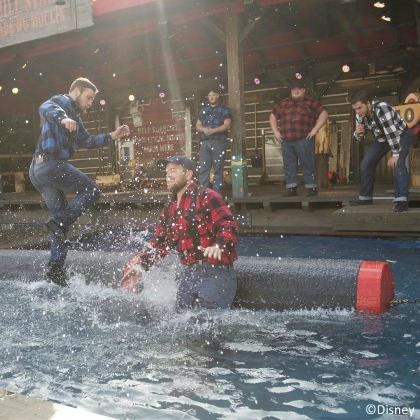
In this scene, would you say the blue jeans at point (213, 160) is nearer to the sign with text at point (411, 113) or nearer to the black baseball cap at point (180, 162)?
the sign with text at point (411, 113)

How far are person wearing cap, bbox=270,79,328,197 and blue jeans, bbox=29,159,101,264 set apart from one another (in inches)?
163

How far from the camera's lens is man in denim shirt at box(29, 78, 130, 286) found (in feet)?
17.1

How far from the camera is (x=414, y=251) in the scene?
7098 mm

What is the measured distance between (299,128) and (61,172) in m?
4.55

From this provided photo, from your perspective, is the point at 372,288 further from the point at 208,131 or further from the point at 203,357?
the point at 208,131

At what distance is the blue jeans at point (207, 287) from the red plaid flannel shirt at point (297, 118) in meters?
4.66

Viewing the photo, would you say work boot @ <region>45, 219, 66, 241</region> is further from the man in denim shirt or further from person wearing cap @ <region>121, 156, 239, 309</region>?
person wearing cap @ <region>121, 156, 239, 309</region>

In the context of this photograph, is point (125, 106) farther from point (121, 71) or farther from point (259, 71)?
point (259, 71)

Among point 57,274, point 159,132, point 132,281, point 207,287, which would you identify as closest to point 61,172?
point 57,274

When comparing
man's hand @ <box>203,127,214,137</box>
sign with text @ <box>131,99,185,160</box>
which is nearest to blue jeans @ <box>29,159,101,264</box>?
man's hand @ <box>203,127,214,137</box>

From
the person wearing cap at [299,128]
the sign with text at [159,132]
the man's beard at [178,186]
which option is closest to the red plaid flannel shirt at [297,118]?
the person wearing cap at [299,128]

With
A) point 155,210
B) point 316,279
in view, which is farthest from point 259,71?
point 316,279

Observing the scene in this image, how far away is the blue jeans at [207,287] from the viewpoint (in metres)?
4.30

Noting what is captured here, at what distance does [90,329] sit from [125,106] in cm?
1425
